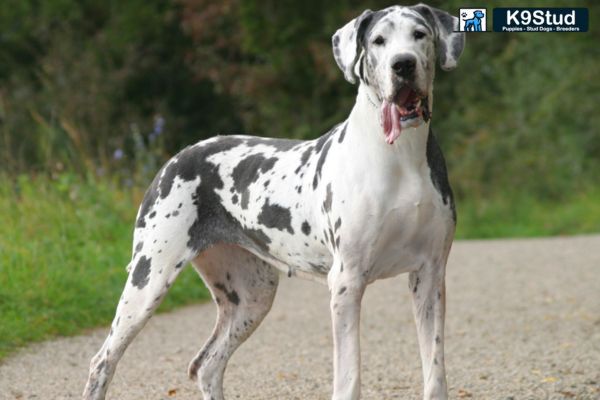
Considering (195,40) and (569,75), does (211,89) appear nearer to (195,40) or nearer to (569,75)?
(195,40)

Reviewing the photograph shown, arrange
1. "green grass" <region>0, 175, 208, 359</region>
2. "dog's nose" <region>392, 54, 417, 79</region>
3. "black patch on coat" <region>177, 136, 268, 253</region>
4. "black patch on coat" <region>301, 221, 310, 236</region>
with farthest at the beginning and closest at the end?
1. "green grass" <region>0, 175, 208, 359</region>
2. "black patch on coat" <region>177, 136, 268, 253</region>
3. "black patch on coat" <region>301, 221, 310, 236</region>
4. "dog's nose" <region>392, 54, 417, 79</region>

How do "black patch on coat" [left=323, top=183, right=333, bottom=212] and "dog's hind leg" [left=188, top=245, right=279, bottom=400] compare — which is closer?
"black patch on coat" [left=323, top=183, right=333, bottom=212]

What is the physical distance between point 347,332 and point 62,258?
5472 millimetres

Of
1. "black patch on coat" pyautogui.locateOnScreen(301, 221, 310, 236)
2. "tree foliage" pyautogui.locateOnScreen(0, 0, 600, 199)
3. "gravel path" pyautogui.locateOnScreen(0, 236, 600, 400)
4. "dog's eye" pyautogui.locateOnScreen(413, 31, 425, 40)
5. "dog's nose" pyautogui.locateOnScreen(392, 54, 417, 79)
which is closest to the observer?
"dog's nose" pyautogui.locateOnScreen(392, 54, 417, 79)

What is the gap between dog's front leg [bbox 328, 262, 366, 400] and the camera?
4.37m

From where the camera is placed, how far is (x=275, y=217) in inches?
193

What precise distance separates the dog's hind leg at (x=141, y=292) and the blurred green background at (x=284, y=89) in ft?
27.7

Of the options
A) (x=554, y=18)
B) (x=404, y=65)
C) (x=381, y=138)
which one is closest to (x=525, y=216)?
(x=554, y=18)

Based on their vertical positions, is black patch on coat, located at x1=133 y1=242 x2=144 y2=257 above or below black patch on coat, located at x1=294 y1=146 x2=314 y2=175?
below

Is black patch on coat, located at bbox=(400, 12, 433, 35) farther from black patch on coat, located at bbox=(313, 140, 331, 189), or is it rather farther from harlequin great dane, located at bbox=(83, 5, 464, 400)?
black patch on coat, located at bbox=(313, 140, 331, 189)

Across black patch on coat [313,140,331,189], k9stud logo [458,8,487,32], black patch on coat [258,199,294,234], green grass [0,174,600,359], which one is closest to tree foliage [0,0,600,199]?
green grass [0,174,600,359]

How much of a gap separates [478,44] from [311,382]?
17.6m

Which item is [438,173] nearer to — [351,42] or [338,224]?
[338,224]

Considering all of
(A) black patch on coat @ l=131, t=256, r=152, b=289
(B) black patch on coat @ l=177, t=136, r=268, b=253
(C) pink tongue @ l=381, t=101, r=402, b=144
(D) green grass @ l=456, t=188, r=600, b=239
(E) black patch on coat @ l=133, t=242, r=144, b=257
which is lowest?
(D) green grass @ l=456, t=188, r=600, b=239
